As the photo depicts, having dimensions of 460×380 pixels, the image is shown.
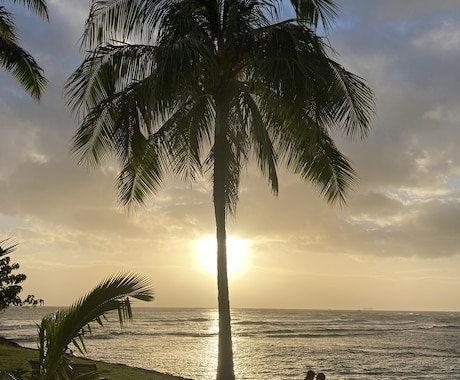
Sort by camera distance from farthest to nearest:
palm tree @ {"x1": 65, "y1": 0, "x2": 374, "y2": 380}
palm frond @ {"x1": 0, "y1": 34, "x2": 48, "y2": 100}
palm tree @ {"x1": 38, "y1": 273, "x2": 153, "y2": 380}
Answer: palm frond @ {"x1": 0, "y1": 34, "x2": 48, "y2": 100}, palm tree @ {"x1": 65, "y1": 0, "x2": 374, "y2": 380}, palm tree @ {"x1": 38, "y1": 273, "x2": 153, "y2": 380}

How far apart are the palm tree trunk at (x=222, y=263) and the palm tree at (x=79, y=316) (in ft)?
18.7

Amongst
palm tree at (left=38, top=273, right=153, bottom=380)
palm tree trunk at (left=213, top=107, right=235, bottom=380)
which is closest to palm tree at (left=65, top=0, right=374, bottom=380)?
palm tree trunk at (left=213, top=107, right=235, bottom=380)

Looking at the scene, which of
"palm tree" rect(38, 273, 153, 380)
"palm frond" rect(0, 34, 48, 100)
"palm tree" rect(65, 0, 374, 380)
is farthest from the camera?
"palm frond" rect(0, 34, 48, 100)

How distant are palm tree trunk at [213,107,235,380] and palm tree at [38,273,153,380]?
18.7ft

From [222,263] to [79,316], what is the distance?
6.02 metres

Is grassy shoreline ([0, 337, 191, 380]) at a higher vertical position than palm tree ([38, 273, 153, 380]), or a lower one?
lower

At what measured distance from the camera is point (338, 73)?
1193 cm

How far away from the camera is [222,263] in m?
11.2

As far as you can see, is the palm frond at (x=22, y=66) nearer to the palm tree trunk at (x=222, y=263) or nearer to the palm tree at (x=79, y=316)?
the palm tree trunk at (x=222, y=263)

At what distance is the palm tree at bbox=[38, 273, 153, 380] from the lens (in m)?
5.27

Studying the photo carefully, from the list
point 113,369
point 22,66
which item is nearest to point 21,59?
point 22,66

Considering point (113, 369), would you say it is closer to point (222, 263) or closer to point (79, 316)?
point (222, 263)

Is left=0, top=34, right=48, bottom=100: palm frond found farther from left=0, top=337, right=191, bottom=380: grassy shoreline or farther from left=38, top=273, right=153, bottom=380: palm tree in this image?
left=38, top=273, right=153, bottom=380: palm tree

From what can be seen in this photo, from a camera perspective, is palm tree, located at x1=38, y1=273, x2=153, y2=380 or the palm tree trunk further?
the palm tree trunk
